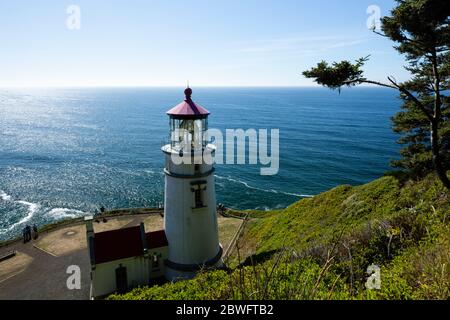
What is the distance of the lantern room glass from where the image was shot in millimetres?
16453

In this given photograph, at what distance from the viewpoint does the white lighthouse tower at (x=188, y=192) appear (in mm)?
16125

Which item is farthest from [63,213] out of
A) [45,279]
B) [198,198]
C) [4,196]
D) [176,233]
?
[198,198]

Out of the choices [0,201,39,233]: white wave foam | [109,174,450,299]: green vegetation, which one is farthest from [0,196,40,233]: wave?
[109,174,450,299]: green vegetation

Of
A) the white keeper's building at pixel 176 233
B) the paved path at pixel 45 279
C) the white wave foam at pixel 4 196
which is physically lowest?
the white wave foam at pixel 4 196

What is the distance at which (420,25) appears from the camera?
32.4ft

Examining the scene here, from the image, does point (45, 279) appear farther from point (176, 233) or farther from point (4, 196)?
point (4, 196)

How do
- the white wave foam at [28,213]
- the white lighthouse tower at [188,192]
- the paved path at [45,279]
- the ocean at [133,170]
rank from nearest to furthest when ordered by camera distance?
1. the white lighthouse tower at [188,192]
2. the paved path at [45,279]
3. the white wave foam at [28,213]
4. the ocean at [133,170]

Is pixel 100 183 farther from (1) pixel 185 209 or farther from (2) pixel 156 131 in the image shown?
(2) pixel 156 131

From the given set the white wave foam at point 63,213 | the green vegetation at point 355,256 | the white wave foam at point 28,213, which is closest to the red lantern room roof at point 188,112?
the green vegetation at point 355,256

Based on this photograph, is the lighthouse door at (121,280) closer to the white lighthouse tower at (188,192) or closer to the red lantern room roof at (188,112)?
the white lighthouse tower at (188,192)
